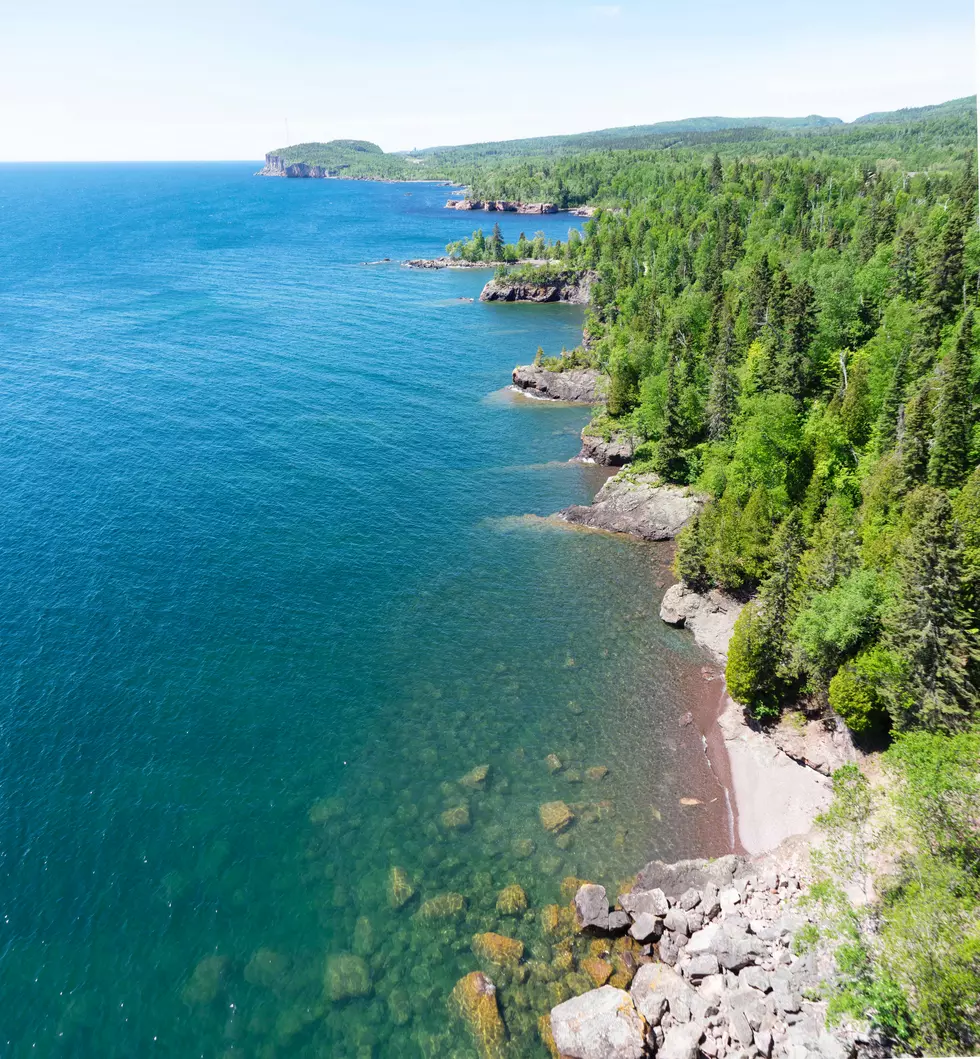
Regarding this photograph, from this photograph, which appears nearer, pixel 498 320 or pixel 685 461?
pixel 685 461

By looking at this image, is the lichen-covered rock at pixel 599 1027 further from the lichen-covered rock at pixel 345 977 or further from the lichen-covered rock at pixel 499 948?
the lichen-covered rock at pixel 345 977

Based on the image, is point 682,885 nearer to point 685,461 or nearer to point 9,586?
point 685,461

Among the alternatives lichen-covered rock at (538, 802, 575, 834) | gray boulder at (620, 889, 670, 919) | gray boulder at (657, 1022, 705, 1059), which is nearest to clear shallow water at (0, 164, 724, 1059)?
lichen-covered rock at (538, 802, 575, 834)

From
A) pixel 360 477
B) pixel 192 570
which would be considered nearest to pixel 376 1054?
pixel 192 570

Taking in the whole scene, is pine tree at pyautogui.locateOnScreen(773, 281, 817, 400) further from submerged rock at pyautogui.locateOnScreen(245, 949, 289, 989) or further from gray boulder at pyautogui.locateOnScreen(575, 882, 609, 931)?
submerged rock at pyautogui.locateOnScreen(245, 949, 289, 989)

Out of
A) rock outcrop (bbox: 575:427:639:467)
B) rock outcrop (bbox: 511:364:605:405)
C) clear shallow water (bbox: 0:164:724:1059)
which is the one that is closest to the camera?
clear shallow water (bbox: 0:164:724:1059)

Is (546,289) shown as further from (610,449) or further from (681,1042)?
(681,1042)
